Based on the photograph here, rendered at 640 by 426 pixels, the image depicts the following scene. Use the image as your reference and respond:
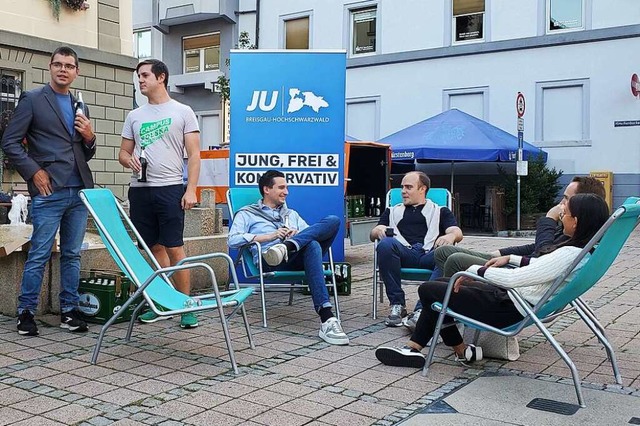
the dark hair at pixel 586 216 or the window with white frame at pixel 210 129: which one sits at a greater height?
the window with white frame at pixel 210 129

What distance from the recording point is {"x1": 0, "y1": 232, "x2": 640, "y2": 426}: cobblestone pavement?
3408mm

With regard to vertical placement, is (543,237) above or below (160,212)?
below

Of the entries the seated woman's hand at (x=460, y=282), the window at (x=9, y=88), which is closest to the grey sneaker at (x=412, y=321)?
the seated woman's hand at (x=460, y=282)

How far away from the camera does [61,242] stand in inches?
204

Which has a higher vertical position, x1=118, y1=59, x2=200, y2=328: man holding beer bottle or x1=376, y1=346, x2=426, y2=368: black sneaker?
x1=118, y1=59, x2=200, y2=328: man holding beer bottle

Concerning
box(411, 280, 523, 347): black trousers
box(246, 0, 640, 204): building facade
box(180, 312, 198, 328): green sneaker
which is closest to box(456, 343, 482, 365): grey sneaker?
box(411, 280, 523, 347): black trousers

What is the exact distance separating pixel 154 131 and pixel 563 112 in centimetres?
1525

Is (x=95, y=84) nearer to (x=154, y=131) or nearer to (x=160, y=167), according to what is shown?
(x=154, y=131)

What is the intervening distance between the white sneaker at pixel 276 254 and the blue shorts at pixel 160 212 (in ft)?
2.12

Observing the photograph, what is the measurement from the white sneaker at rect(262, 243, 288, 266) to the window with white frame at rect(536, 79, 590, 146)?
14.6 metres

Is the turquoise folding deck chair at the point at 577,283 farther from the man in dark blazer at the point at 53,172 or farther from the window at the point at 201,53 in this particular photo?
the window at the point at 201,53

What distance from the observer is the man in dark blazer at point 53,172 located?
4914mm

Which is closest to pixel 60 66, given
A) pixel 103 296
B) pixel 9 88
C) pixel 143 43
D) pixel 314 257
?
pixel 103 296

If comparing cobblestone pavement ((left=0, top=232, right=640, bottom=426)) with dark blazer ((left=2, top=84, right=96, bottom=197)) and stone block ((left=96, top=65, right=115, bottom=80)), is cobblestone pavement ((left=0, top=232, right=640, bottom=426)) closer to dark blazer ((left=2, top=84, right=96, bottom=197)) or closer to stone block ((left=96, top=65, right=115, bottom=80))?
dark blazer ((left=2, top=84, right=96, bottom=197))
